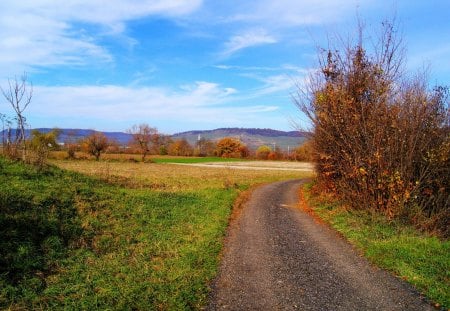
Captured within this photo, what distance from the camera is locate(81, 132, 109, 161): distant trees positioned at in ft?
179

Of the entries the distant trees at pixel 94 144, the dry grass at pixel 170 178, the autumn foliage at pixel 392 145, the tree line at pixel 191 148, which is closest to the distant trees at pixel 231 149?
the tree line at pixel 191 148

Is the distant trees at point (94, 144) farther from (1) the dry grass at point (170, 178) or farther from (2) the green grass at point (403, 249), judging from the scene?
(2) the green grass at point (403, 249)

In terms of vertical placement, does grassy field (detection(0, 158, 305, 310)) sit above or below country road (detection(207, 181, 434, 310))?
above

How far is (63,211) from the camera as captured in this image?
994 cm

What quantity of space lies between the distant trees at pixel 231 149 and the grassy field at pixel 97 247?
75.5 metres

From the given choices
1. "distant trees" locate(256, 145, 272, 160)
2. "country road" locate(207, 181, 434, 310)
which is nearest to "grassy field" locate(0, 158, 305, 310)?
"country road" locate(207, 181, 434, 310)

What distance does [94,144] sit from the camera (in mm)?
54375

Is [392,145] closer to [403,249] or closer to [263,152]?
[403,249]

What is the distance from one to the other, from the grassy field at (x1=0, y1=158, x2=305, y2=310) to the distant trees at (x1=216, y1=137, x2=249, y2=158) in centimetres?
7549

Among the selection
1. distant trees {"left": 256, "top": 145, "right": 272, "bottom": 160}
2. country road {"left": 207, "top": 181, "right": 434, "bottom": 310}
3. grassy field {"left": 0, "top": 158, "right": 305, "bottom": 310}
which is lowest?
country road {"left": 207, "top": 181, "right": 434, "bottom": 310}

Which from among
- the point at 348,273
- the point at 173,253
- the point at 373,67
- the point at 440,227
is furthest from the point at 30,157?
the point at 440,227

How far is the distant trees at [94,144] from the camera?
54.5 m

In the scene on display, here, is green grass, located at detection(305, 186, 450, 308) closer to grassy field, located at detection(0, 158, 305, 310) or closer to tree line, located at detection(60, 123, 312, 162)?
grassy field, located at detection(0, 158, 305, 310)

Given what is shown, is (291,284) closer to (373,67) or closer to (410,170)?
(410,170)
